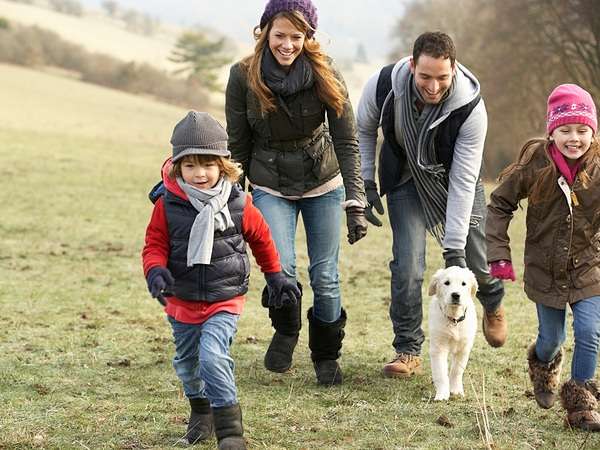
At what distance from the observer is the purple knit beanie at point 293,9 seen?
236 inches

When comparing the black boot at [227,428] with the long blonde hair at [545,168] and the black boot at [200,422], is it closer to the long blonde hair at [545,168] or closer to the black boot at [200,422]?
the black boot at [200,422]

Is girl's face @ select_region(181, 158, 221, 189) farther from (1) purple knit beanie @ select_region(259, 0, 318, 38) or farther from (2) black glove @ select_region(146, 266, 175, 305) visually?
(1) purple knit beanie @ select_region(259, 0, 318, 38)

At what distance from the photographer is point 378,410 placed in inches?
237

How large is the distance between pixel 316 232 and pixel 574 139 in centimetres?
191

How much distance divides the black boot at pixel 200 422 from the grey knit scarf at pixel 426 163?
2152 millimetres

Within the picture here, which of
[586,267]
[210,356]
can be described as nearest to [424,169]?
[586,267]

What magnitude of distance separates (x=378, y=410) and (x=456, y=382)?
71 centimetres

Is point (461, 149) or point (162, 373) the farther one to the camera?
point (162, 373)

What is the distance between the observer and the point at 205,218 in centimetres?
493

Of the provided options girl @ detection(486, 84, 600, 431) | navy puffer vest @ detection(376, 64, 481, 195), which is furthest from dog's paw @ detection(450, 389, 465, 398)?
navy puffer vest @ detection(376, 64, 481, 195)

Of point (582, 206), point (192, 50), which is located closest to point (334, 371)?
point (582, 206)

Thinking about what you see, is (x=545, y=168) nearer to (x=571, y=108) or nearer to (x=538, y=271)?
(x=571, y=108)

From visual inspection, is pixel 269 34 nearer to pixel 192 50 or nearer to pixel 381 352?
pixel 381 352

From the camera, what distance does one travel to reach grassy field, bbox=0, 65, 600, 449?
5.50 m
